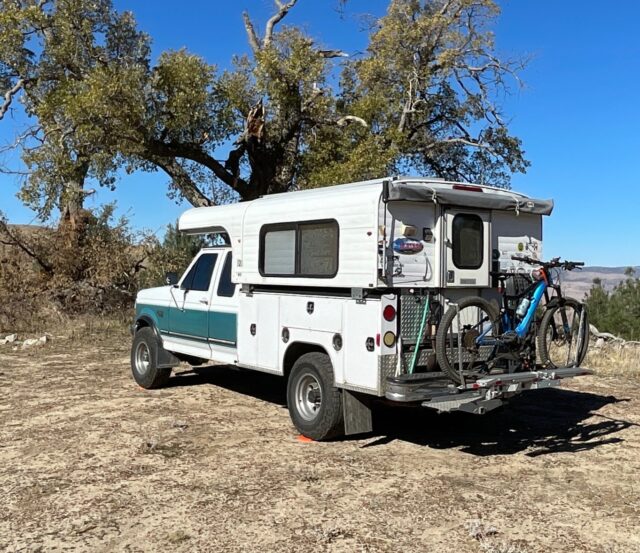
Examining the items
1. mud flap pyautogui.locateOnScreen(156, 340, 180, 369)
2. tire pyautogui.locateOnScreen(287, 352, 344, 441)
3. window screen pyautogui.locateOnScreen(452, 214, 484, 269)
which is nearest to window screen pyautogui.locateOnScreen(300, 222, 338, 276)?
tire pyautogui.locateOnScreen(287, 352, 344, 441)

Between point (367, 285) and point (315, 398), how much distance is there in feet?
5.11

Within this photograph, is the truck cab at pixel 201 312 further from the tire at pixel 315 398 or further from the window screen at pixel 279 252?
the tire at pixel 315 398

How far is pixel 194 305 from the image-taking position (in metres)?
9.29

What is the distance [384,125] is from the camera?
64.6 ft

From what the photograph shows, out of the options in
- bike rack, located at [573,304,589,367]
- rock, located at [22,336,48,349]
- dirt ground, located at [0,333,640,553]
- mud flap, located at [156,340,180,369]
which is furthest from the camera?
rock, located at [22,336,48,349]

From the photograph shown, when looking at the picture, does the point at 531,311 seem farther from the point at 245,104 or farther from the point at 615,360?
the point at 245,104

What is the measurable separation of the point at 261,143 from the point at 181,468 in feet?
44.7

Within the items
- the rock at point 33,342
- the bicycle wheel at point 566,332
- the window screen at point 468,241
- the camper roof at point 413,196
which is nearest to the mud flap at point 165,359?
the camper roof at point 413,196

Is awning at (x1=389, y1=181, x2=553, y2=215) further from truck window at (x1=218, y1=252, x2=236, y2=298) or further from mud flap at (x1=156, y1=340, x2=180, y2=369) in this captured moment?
mud flap at (x1=156, y1=340, x2=180, y2=369)

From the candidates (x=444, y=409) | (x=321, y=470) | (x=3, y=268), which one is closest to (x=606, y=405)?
(x=444, y=409)

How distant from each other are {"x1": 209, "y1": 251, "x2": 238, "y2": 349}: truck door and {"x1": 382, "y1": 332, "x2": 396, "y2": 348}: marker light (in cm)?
254

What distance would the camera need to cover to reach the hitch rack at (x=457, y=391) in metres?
6.28

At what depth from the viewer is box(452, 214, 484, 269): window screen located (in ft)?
23.2

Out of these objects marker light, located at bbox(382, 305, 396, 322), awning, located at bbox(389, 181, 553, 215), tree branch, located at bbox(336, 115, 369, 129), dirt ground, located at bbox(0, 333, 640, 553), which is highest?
tree branch, located at bbox(336, 115, 369, 129)
